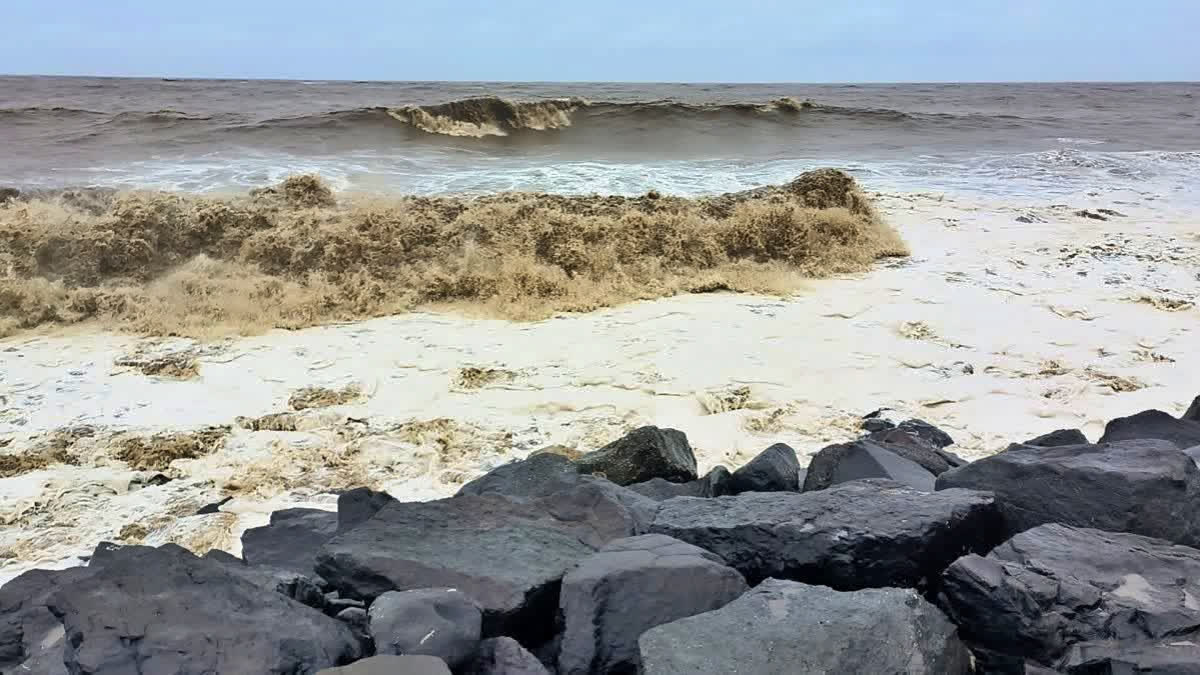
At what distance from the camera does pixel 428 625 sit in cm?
181

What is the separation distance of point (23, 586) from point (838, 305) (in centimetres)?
→ 499

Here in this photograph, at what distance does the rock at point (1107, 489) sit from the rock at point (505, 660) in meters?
1.34

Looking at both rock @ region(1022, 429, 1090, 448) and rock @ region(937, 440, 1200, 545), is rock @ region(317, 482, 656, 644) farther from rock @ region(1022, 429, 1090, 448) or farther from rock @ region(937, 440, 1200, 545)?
rock @ region(1022, 429, 1090, 448)

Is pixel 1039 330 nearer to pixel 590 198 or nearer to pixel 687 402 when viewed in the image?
pixel 687 402

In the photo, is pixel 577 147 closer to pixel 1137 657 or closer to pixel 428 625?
pixel 428 625

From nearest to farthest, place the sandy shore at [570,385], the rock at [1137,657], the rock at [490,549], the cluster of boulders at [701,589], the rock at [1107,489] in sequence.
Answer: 1. the rock at [1137,657]
2. the cluster of boulders at [701,589]
3. the rock at [490,549]
4. the rock at [1107,489]
5. the sandy shore at [570,385]

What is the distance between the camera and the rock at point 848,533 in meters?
2.07

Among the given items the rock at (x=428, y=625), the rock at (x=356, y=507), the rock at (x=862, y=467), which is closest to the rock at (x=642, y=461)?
the rock at (x=862, y=467)

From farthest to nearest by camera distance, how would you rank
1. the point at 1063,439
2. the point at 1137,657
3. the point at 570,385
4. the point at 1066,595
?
the point at 570,385
the point at 1063,439
the point at 1066,595
the point at 1137,657

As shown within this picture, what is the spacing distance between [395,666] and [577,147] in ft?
43.0

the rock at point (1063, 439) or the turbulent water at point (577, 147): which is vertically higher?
the turbulent water at point (577, 147)

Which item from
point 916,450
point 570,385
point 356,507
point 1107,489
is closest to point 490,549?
point 356,507

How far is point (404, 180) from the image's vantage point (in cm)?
1080

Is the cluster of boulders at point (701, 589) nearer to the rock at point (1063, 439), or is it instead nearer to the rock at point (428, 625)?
the rock at point (428, 625)
